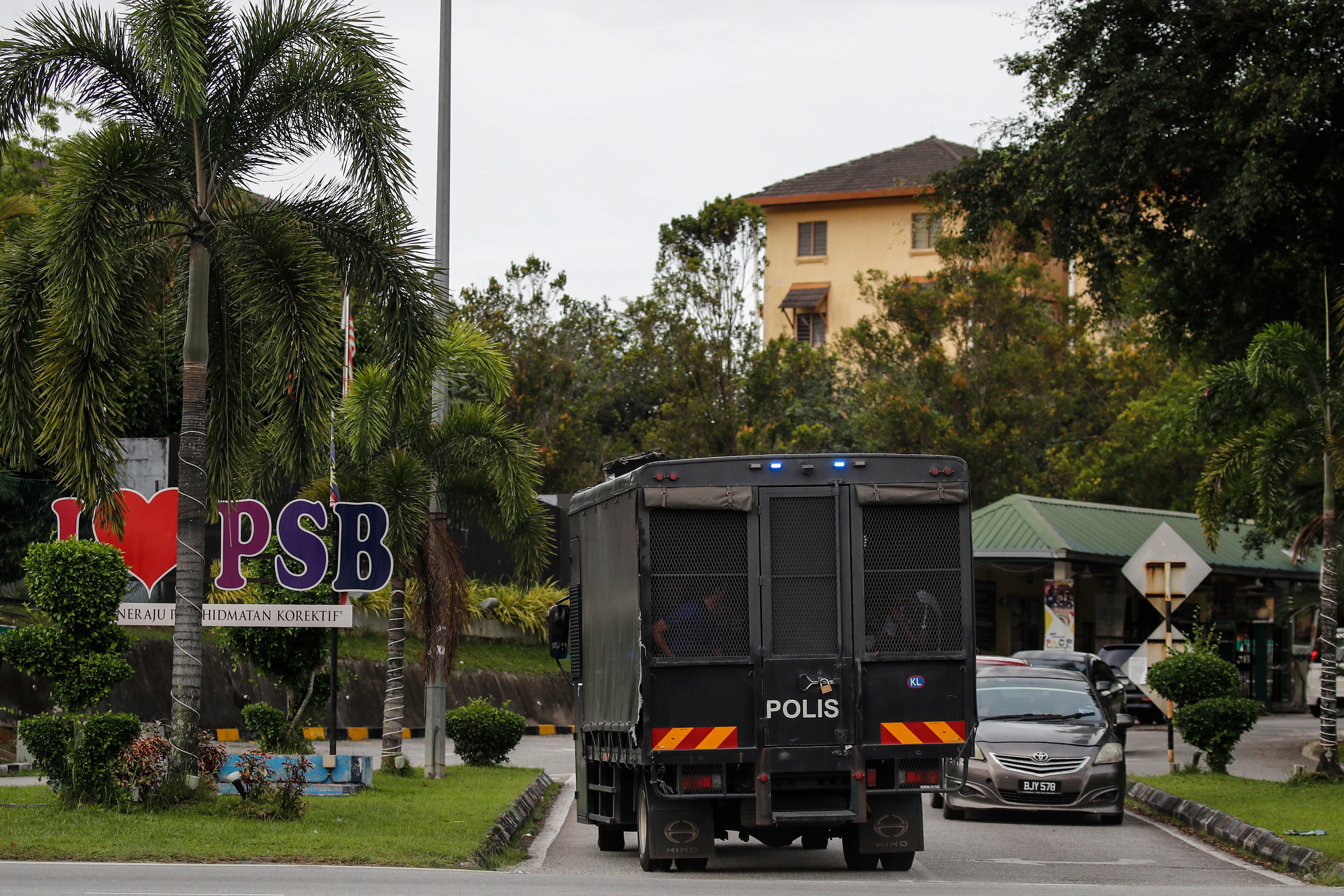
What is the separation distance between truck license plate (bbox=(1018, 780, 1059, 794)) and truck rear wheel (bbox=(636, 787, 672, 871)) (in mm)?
4982

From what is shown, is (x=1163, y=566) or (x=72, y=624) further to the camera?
(x=1163, y=566)

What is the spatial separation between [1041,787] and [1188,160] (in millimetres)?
11612

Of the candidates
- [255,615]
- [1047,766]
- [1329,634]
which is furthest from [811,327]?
[255,615]

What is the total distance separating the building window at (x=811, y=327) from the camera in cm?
7044

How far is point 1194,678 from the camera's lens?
1950 cm

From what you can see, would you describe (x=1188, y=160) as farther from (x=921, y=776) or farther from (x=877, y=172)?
(x=877, y=172)

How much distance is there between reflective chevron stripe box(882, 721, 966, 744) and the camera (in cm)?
1151

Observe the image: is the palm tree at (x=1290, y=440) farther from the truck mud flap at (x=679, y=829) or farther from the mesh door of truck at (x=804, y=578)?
the truck mud flap at (x=679, y=829)

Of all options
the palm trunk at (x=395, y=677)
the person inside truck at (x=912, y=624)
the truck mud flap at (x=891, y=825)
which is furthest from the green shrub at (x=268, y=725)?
the person inside truck at (x=912, y=624)

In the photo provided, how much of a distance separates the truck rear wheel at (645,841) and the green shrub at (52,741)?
18.0 feet

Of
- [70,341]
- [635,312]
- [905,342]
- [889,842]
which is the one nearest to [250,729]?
[70,341]

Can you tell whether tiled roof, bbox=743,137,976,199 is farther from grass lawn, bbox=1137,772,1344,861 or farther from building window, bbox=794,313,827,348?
grass lawn, bbox=1137,772,1344,861

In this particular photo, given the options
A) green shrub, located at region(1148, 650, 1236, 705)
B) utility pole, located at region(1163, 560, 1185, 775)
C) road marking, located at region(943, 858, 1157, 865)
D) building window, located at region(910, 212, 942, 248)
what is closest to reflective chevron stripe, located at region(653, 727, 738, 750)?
road marking, located at region(943, 858, 1157, 865)

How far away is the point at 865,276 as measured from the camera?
64.3 meters
